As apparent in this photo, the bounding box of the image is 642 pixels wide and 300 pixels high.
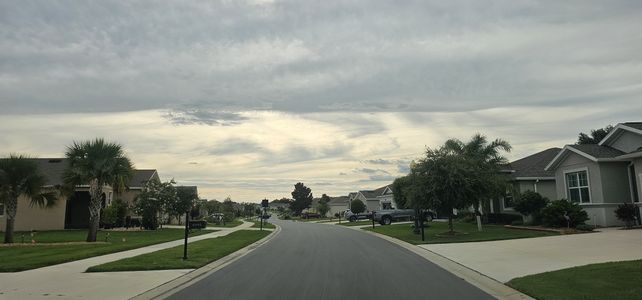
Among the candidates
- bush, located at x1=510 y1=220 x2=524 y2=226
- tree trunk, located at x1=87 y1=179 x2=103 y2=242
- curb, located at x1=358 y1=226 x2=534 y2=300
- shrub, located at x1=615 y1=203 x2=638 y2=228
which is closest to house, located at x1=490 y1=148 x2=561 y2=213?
bush, located at x1=510 y1=220 x2=524 y2=226

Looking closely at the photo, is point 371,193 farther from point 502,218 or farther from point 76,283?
point 76,283

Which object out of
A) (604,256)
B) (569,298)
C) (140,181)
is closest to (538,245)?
(604,256)

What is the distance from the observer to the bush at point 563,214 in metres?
23.9

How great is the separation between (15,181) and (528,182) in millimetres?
32304

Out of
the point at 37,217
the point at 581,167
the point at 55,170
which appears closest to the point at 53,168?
the point at 55,170

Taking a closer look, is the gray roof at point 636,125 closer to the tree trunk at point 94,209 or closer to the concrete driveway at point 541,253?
the concrete driveway at point 541,253

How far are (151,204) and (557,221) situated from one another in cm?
2929

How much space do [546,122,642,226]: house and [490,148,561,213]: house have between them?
5.92 m

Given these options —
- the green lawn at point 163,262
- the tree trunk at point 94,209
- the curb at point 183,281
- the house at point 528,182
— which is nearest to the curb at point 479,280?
the curb at point 183,281

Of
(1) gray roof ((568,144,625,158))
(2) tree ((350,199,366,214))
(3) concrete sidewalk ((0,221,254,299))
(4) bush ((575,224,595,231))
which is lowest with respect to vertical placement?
(3) concrete sidewalk ((0,221,254,299))

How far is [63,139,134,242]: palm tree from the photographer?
25781 millimetres

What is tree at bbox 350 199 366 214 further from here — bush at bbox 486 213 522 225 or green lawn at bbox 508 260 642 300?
green lawn at bbox 508 260 642 300

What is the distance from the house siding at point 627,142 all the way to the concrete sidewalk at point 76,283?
910 inches

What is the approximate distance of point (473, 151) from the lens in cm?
3450
